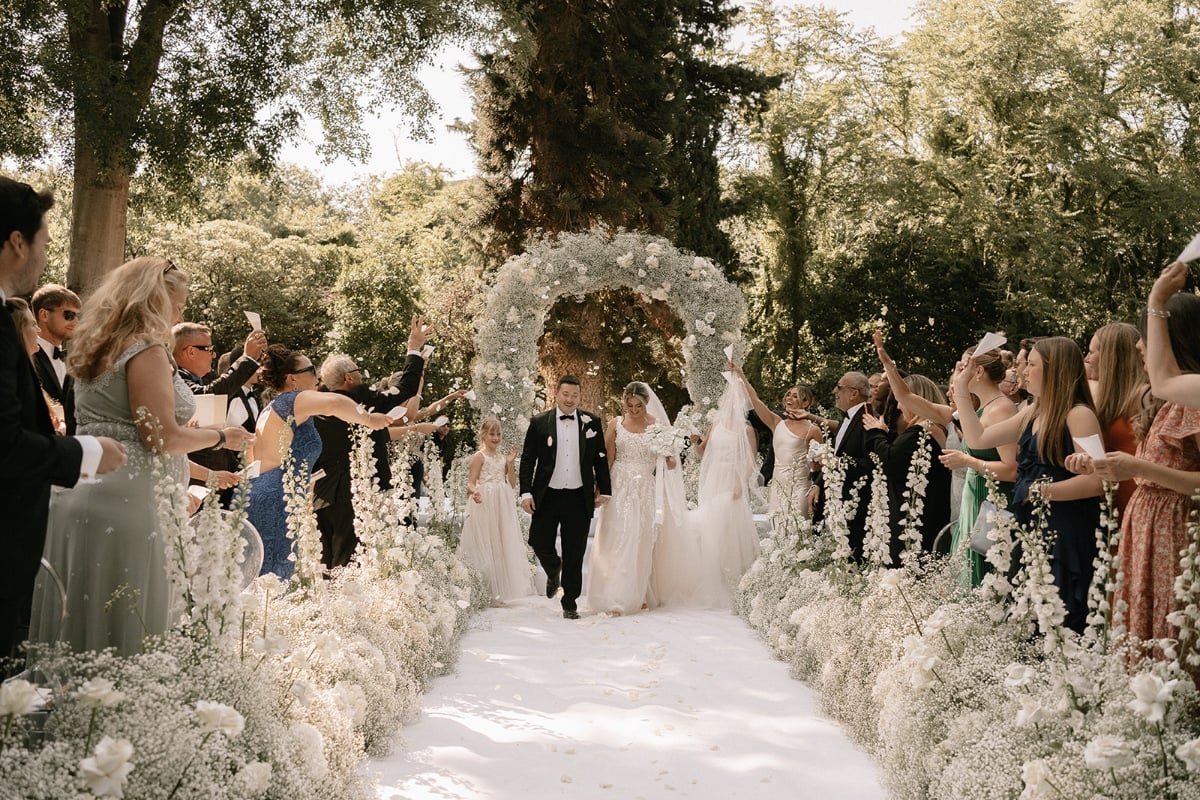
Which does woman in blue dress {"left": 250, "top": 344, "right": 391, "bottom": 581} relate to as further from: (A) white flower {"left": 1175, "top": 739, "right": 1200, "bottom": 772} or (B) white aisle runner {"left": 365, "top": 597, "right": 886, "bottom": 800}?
(A) white flower {"left": 1175, "top": 739, "right": 1200, "bottom": 772}

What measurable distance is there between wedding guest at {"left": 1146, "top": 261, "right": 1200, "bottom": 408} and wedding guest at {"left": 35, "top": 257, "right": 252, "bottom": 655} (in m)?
3.04

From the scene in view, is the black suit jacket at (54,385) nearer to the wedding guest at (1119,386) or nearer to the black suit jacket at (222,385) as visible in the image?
the black suit jacket at (222,385)

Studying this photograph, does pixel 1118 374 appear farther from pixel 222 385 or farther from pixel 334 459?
pixel 334 459

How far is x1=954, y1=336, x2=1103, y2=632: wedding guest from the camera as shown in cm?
404

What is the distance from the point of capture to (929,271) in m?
22.9

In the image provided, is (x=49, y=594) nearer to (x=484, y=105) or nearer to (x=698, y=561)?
(x=698, y=561)

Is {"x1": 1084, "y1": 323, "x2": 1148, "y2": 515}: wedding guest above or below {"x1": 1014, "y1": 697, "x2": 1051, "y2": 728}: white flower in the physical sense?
above

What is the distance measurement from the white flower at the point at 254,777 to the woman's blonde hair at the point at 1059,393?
10.4ft

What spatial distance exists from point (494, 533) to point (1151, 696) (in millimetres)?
6902

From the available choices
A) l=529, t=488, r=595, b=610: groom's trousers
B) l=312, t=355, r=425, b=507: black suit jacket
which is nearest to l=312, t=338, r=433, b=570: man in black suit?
l=312, t=355, r=425, b=507: black suit jacket

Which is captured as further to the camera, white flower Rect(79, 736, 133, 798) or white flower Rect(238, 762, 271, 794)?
white flower Rect(238, 762, 271, 794)

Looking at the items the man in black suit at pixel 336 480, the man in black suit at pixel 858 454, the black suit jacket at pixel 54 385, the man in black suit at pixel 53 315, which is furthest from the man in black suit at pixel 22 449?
the man in black suit at pixel 858 454

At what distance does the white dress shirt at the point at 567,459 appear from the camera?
852 centimetres

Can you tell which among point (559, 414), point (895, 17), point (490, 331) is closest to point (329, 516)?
point (559, 414)
